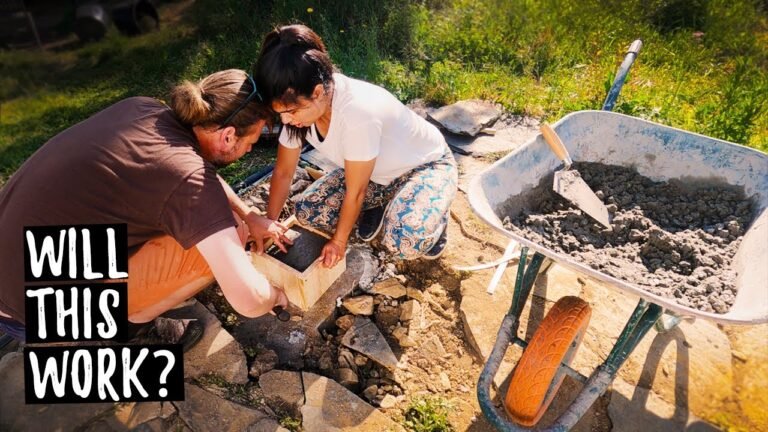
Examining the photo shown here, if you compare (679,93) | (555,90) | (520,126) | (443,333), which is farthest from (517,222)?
(679,93)

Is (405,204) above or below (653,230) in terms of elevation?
below

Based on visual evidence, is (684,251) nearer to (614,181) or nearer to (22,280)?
(614,181)

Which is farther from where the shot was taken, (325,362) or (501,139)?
(501,139)

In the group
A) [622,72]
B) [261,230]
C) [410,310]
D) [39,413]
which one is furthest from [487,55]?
[39,413]

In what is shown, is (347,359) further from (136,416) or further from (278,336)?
(136,416)

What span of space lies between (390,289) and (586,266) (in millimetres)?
1249

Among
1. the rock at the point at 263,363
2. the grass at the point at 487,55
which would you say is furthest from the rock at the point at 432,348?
the grass at the point at 487,55

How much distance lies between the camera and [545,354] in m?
1.67

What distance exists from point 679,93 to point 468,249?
278 centimetres

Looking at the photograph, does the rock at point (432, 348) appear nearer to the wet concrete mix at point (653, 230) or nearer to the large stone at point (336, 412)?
the large stone at point (336, 412)

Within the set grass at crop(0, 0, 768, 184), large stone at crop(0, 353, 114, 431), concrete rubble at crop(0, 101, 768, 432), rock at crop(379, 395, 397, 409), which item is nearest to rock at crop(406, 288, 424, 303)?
concrete rubble at crop(0, 101, 768, 432)

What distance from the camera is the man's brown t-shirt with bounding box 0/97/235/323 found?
1.58 m

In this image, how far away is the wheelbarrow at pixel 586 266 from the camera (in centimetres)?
157

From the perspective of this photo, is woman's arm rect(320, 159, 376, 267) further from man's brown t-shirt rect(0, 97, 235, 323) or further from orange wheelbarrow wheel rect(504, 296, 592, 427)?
orange wheelbarrow wheel rect(504, 296, 592, 427)
